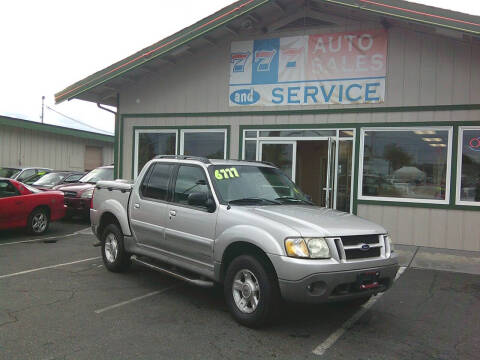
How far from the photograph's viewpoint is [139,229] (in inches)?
259

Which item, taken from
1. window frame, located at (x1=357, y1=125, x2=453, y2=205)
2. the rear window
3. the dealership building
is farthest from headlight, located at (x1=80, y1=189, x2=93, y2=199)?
window frame, located at (x1=357, y1=125, x2=453, y2=205)

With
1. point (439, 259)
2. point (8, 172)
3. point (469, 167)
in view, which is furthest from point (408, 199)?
point (8, 172)

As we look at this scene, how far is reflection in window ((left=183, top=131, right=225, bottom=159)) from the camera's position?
11.9 m

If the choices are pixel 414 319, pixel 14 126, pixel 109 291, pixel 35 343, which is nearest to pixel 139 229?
pixel 109 291

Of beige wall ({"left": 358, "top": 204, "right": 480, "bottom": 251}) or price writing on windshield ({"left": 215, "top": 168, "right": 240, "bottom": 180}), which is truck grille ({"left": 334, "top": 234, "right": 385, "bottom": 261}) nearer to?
price writing on windshield ({"left": 215, "top": 168, "right": 240, "bottom": 180})

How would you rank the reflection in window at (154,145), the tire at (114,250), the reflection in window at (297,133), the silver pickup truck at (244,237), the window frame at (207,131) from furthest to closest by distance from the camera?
the reflection in window at (154,145), the window frame at (207,131), the reflection in window at (297,133), the tire at (114,250), the silver pickup truck at (244,237)

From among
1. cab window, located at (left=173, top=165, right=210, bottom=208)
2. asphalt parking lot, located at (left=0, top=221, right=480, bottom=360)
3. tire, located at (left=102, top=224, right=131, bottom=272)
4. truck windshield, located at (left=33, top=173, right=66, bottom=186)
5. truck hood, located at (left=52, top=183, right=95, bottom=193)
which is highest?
cab window, located at (left=173, top=165, right=210, bottom=208)

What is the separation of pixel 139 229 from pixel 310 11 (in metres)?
7.26

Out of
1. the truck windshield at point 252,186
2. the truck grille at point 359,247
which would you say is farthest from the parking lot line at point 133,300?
the truck grille at point 359,247

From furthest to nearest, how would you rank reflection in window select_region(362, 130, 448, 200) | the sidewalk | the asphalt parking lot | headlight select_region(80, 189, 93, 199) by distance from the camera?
1. headlight select_region(80, 189, 93, 199)
2. reflection in window select_region(362, 130, 448, 200)
3. the sidewalk
4. the asphalt parking lot

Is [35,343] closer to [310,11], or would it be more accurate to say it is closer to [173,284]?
[173,284]

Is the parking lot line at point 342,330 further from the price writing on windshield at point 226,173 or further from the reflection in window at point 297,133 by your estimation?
the reflection in window at point 297,133

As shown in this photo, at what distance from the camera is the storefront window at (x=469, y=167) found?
367 inches

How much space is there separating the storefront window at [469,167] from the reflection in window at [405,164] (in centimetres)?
31
